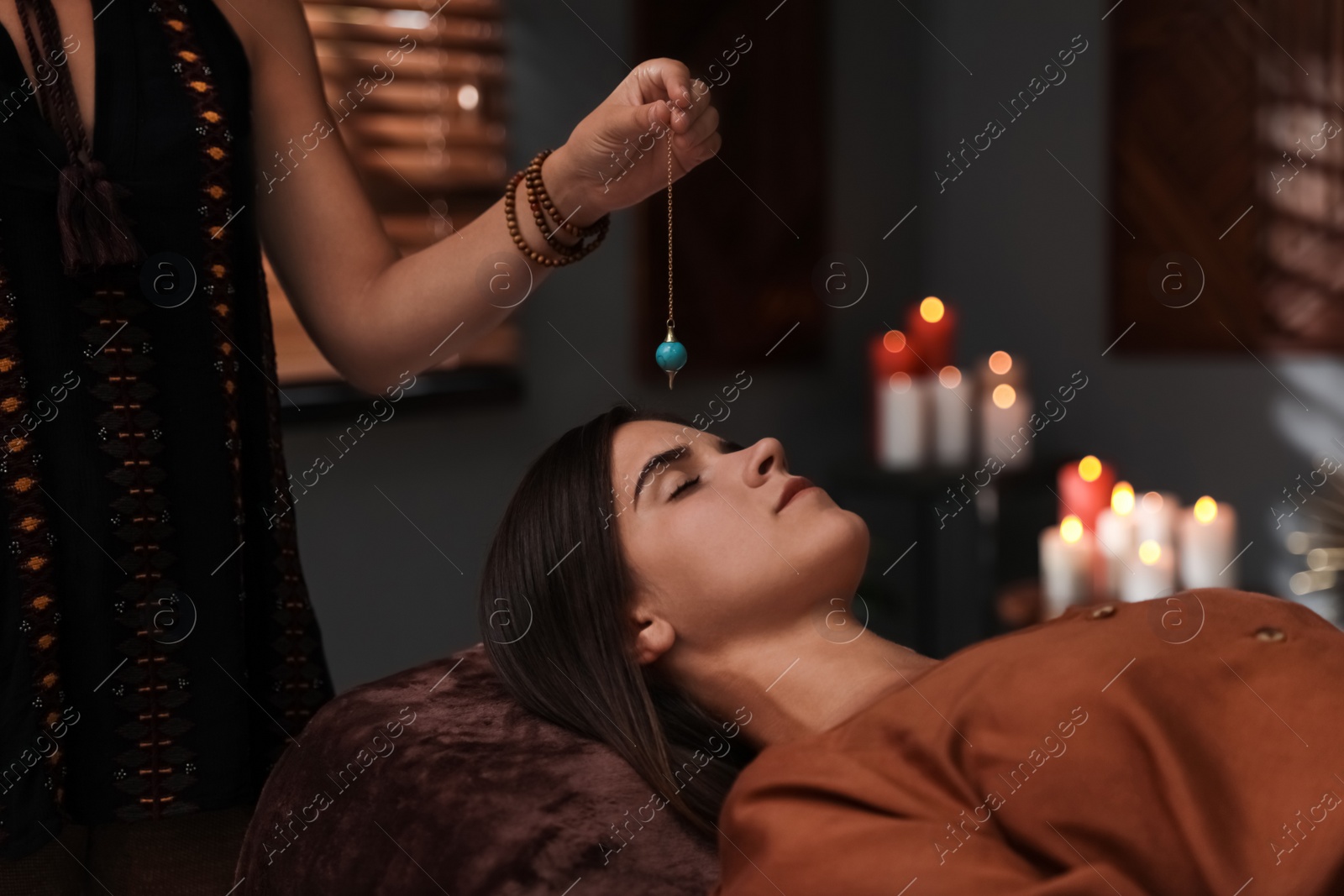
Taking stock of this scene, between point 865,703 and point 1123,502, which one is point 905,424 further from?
point 865,703

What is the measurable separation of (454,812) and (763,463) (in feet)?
1.51

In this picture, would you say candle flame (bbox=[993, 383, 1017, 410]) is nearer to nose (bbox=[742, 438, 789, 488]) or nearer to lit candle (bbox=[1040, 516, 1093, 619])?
lit candle (bbox=[1040, 516, 1093, 619])

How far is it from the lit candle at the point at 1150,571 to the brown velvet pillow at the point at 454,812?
57.5 inches

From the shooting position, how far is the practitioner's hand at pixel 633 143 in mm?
1124

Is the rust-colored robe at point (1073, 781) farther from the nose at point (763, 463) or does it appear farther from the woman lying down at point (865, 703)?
the nose at point (763, 463)

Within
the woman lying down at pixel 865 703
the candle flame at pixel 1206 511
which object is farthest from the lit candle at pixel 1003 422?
the woman lying down at pixel 865 703

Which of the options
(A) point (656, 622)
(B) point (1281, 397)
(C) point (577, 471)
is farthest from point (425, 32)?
(B) point (1281, 397)

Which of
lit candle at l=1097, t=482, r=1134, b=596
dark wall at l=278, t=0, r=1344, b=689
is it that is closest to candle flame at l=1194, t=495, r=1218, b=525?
lit candle at l=1097, t=482, r=1134, b=596

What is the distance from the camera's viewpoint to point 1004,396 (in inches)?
114

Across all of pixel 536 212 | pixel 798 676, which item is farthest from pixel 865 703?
pixel 536 212

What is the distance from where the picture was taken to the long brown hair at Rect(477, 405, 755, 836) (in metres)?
1.19

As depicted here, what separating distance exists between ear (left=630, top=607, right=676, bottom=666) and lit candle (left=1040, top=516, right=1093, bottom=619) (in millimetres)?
1333

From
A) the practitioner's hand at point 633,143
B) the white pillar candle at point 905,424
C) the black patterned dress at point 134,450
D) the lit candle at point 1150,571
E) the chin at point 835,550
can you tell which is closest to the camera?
the black patterned dress at point 134,450

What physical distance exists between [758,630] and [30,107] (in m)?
0.78
